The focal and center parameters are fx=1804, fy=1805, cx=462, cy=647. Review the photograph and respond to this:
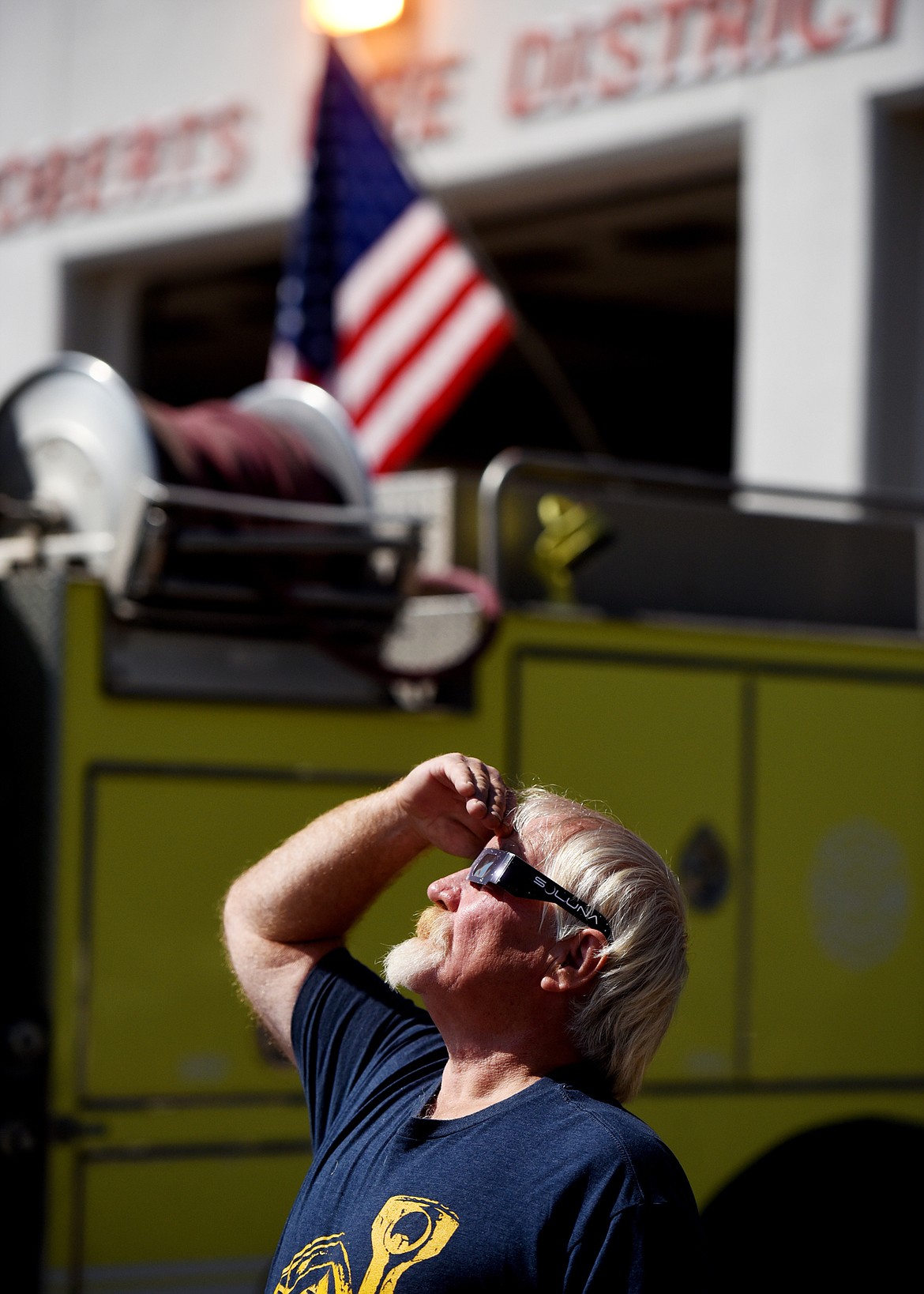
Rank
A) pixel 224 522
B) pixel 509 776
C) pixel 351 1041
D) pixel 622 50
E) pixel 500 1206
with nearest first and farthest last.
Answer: pixel 500 1206
pixel 351 1041
pixel 224 522
pixel 509 776
pixel 622 50

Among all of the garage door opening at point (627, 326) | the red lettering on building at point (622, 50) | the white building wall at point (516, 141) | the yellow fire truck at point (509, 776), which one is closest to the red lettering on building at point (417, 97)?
the white building wall at point (516, 141)

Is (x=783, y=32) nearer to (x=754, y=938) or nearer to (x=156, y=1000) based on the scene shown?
(x=754, y=938)

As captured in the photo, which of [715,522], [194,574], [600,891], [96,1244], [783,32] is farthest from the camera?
[783,32]

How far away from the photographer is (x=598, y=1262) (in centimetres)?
184

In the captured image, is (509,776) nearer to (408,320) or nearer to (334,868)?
(334,868)

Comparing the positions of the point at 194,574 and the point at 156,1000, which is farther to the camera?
the point at 194,574

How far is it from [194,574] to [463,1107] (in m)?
1.95

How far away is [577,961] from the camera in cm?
214

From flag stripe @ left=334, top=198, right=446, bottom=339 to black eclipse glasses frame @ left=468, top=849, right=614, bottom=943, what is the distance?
4.49 meters

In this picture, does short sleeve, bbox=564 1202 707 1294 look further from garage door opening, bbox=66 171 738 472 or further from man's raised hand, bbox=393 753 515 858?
garage door opening, bbox=66 171 738 472

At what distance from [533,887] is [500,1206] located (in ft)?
1.20

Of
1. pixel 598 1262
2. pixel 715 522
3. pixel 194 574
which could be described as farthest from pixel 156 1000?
pixel 715 522

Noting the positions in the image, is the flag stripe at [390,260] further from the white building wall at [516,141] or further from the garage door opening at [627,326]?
the garage door opening at [627,326]

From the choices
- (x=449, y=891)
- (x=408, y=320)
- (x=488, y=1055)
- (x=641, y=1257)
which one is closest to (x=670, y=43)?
(x=408, y=320)
